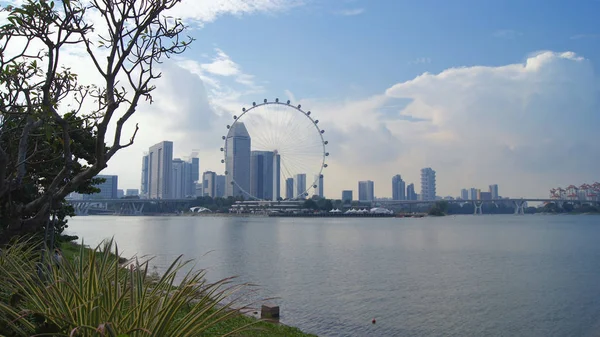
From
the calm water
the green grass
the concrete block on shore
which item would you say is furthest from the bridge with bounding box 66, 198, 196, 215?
the green grass

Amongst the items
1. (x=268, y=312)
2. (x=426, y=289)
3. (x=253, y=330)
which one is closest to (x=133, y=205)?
(x=426, y=289)

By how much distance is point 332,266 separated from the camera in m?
30.8

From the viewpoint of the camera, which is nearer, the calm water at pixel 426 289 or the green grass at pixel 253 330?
the green grass at pixel 253 330

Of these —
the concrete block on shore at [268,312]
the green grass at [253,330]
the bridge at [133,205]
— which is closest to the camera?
the green grass at [253,330]

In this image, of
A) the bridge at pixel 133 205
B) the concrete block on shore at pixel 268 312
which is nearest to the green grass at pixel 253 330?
the concrete block on shore at pixel 268 312

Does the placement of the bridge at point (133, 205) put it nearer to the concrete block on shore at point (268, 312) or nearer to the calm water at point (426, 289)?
the calm water at point (426, 289)

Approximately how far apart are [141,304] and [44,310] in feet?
3.45

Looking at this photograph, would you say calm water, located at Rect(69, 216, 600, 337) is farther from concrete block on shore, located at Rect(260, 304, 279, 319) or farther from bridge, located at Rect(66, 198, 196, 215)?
bridge, located at Rect(66, 198, 196, 215)

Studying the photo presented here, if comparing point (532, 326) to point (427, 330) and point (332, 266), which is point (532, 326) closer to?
point (427, 330)

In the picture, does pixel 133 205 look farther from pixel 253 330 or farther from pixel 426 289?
pixel 253 330

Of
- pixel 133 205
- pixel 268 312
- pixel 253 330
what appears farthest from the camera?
pixel 133 205

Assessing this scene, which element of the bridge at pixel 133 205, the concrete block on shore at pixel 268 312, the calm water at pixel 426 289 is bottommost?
the calm water at pixel 426 289

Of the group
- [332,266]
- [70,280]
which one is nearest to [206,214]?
[332,266]

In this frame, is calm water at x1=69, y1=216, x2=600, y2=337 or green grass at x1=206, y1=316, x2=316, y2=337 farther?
calm water at x1=69, y1=216, x2=600, y2=337
